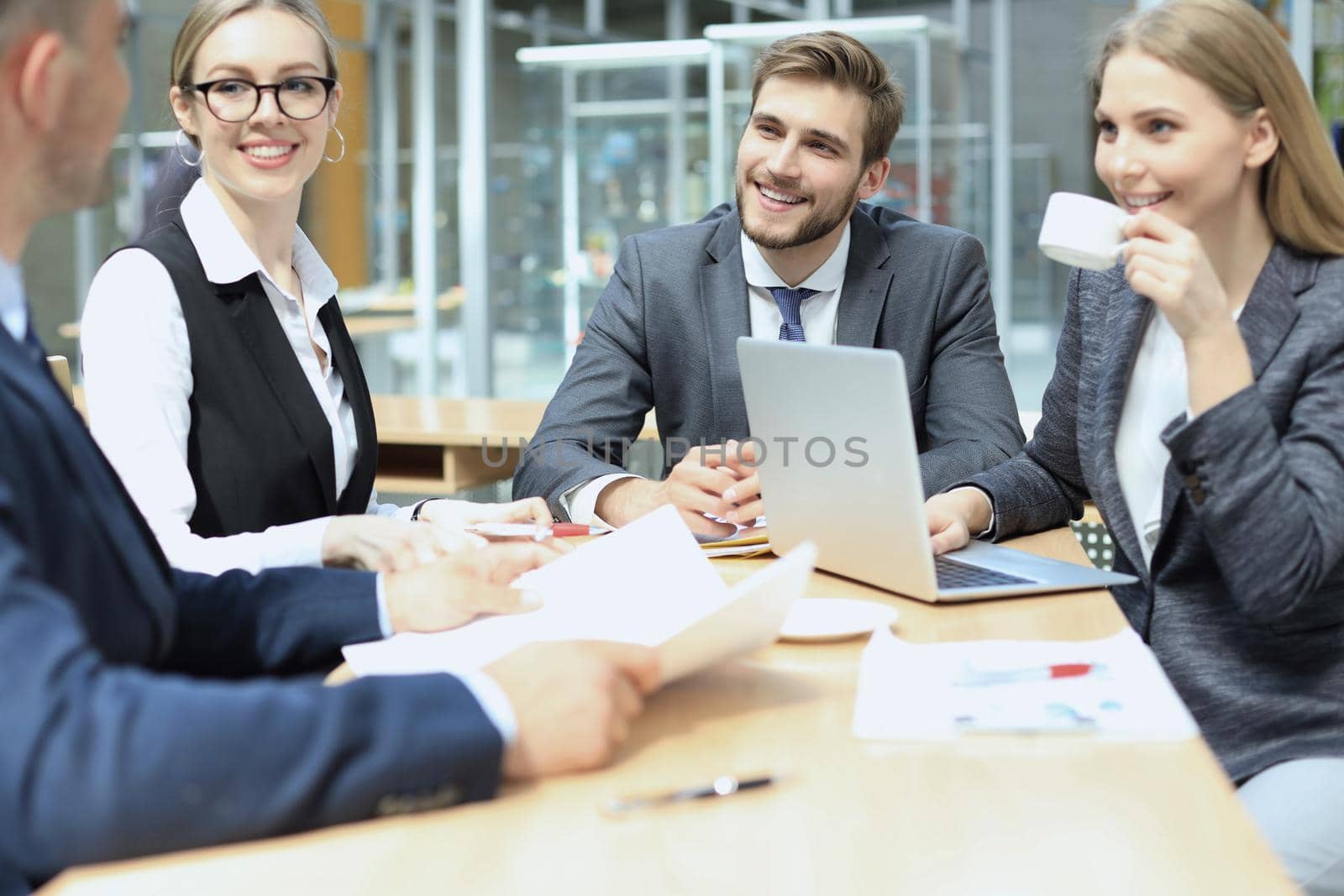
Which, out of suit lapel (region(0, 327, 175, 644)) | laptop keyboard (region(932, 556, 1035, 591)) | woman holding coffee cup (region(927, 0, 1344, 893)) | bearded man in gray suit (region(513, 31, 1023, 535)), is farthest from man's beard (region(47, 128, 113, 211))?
bearded man in gray suit (region(513, 31, 1023, 535))

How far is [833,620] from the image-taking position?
1.43 meters

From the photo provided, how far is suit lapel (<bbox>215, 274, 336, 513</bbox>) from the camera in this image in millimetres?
2109

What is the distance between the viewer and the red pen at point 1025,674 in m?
1.21

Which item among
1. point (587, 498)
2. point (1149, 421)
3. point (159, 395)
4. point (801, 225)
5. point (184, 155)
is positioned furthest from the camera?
point (801, 225)

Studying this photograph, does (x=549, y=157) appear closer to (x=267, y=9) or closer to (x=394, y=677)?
(x=267, y=9)

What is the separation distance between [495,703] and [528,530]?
3.13 feet

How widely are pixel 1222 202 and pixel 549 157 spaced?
5556 mm

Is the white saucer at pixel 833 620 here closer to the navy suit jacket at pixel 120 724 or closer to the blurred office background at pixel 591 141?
the navy suit jacket at pixel 120 724

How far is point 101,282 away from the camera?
2.01 metres

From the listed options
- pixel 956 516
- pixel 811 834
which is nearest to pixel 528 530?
pixel 956 516

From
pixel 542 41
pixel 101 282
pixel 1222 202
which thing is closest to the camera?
pixel 1222 202

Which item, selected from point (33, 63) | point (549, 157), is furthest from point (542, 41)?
point (33, 63)

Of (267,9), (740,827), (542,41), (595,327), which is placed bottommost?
(740,827)

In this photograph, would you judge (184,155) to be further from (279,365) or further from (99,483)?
(99,483)
